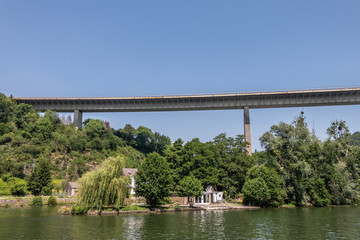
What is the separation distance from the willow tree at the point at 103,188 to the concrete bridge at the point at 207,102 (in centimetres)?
5005

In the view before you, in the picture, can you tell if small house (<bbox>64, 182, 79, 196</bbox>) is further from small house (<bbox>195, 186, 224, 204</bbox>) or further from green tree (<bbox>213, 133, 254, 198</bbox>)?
green tree (<bbox>213, 133, 254, 198</bbox>)

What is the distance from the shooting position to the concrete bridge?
3248 inches

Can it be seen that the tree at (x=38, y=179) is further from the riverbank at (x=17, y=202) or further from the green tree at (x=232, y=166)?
the green tree at (x=232, y=166)

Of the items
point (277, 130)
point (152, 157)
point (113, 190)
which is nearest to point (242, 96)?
point (277, 130)

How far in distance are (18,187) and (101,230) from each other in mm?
44864

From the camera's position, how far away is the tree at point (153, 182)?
4944 cm

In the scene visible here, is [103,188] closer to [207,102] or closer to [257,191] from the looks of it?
[257,191]

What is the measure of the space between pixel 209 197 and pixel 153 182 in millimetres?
20188

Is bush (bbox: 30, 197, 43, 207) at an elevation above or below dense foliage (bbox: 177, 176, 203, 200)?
below

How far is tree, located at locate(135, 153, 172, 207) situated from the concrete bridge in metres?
40.4

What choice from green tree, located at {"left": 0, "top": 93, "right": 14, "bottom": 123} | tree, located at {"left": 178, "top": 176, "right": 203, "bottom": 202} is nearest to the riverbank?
tree, located at {"left": 178, "top": 176, "right": 203, "bottom": 202}

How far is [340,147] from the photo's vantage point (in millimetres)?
70250

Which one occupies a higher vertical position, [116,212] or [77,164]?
[77,164]

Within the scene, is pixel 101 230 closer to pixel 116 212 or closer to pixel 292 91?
pixel 116 212
